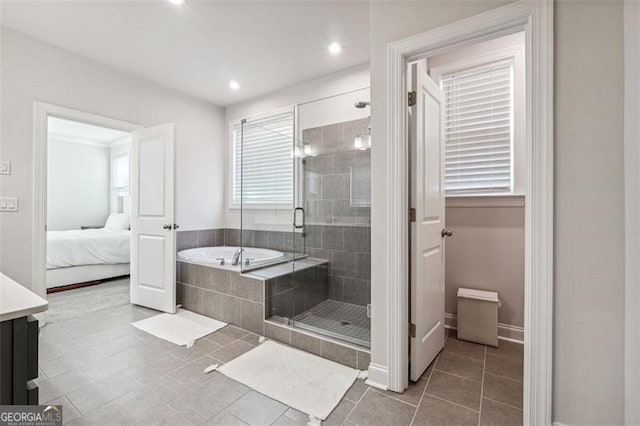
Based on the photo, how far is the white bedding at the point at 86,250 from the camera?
12.4 ft

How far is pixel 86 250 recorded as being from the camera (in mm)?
4027

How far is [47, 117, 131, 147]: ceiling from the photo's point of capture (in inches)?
214

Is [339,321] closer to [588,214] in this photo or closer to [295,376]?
[295,376]

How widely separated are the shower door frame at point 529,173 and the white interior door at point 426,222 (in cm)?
15

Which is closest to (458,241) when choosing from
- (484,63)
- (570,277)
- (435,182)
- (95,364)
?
(435,182)

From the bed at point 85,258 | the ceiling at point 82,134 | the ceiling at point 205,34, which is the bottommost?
the bed at point 85,258

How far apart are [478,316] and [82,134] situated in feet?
25.7

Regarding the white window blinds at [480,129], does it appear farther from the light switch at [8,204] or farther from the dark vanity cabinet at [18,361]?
the light switch at [8,204]

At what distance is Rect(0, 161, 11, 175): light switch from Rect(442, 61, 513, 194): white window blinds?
391 centimetres

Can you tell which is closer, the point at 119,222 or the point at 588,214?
the point at 588,214

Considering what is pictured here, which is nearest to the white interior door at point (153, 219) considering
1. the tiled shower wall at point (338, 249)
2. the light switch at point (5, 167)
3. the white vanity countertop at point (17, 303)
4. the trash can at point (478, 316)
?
the tiled shower wall at point (338, 249)

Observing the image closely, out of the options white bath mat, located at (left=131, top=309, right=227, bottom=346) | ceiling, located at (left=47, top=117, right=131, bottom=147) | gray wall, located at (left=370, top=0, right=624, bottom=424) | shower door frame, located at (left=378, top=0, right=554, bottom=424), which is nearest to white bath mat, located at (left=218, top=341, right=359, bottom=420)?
shower door frame, located at (left=378, top=0, right=554, bottom=424)

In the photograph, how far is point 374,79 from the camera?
1763 millimetres

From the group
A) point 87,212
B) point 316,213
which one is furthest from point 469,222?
point 87,212
